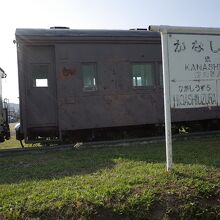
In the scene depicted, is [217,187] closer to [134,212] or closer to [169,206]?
[169,206]

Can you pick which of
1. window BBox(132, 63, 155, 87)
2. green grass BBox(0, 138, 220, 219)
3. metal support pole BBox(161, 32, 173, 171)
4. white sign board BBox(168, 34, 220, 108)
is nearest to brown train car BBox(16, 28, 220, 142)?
window BBox(132, 63, 155, 87)

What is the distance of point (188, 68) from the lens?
7.00m

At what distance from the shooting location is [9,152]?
10.5 m

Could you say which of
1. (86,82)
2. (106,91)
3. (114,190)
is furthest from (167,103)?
(86,82)

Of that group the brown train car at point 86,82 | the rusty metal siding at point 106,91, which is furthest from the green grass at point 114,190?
the rusty metal siding at point 106,91

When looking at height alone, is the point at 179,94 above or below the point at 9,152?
above

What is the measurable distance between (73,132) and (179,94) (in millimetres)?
5893

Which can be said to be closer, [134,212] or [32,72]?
[134,212]

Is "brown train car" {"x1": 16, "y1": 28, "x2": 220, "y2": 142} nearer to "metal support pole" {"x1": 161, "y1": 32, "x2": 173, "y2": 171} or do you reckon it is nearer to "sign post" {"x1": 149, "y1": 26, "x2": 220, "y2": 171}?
"sign post" {"x1": 149, "y1": 26, "x2": 220, "y2": 171}

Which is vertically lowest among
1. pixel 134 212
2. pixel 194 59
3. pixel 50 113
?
pixel 134 212

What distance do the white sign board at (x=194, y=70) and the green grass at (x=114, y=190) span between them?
1.13 m

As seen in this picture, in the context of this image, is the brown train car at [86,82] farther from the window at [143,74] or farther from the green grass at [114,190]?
the green grass at [114,190]

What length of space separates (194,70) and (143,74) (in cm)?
551

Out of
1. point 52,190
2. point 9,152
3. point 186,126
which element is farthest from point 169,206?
point 186,126
